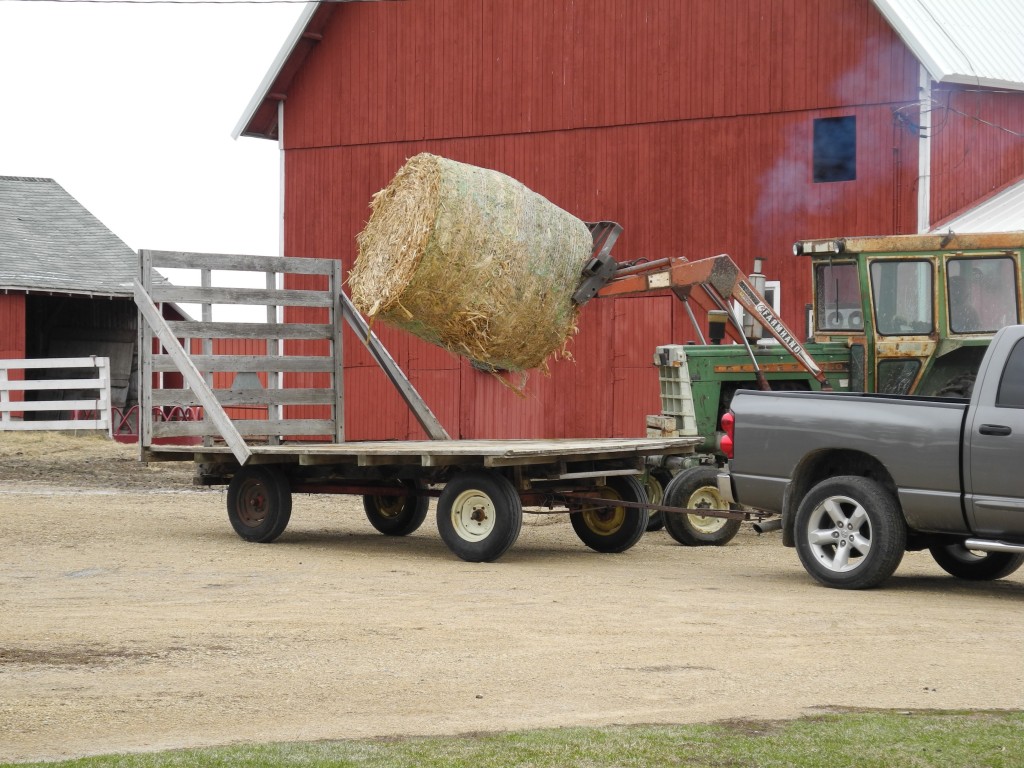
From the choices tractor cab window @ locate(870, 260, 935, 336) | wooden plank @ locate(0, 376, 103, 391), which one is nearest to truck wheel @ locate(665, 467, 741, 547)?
tractor cab window @ locate(870, 260, 935, 336)

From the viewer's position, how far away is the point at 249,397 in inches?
612

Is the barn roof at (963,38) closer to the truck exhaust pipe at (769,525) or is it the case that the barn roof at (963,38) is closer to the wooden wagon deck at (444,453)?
the wooden wagon deck at (444,453)

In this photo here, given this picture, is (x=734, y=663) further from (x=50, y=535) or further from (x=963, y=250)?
(x=50, y=535)

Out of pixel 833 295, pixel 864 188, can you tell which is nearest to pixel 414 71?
pixel 864 188

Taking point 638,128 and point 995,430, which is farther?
point 638,128

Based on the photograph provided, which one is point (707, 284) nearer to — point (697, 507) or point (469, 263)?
point (697, 507)

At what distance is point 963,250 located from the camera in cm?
1423

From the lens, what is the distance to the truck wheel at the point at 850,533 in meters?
10.8

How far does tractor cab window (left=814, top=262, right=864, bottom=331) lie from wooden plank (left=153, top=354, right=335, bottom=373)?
5085 mm

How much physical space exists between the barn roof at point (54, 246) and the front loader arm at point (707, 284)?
23763mm

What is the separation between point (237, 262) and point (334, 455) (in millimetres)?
2992

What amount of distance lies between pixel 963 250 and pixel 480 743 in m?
9.57

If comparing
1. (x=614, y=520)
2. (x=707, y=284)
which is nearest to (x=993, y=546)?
(x=614, y=520)

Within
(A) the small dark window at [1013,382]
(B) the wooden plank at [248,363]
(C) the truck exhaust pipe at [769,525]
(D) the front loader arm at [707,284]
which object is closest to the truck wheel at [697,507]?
(D) the front loader arm at [707,284]
